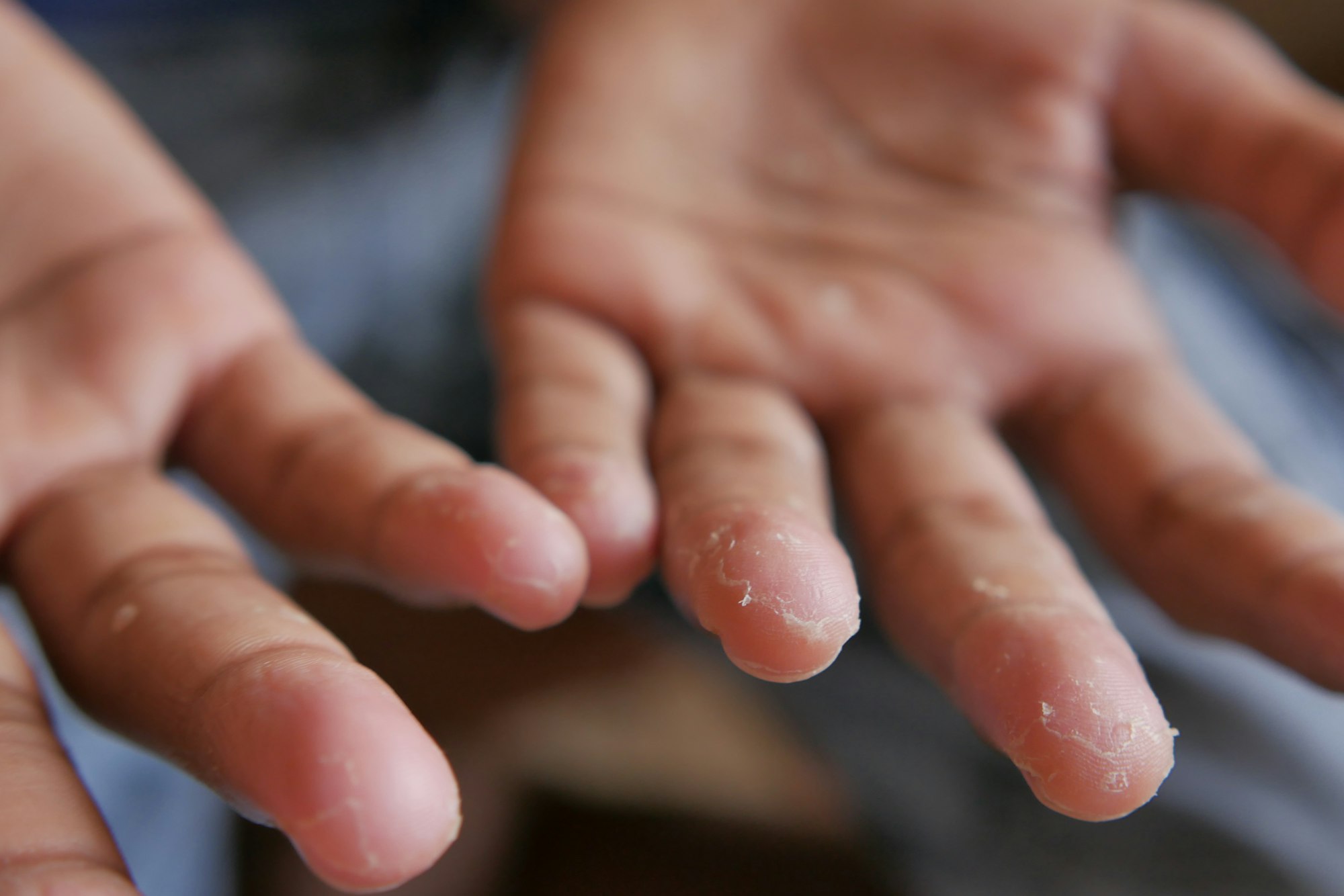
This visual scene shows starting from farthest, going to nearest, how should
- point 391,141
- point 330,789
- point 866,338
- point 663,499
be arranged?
point 391,141
point 866,338
point 663,499
point 330,789

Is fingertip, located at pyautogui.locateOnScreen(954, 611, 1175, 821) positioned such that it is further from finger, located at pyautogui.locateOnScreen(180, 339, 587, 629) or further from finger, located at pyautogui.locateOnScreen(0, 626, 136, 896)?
finger, located at pyautogui.locateOnScreen(0, 626, 136, 896)

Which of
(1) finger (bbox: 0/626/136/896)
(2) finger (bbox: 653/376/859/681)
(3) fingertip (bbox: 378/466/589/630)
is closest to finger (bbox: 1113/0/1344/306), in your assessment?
A: (2) finger (bbox: 653/376/859/681)

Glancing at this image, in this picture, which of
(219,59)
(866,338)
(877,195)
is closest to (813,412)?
(866,338)

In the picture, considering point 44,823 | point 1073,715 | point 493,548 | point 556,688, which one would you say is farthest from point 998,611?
point 556,688

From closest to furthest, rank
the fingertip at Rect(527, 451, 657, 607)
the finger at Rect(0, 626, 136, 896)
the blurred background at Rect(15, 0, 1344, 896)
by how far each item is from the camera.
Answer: the finger at Rect(0, 626, 136, 896), the fingertip at Rect(527, 451, 657, 607), the blurred background at Rect(15, 0, 1344, 896)

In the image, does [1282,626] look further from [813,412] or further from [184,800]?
[184,800]

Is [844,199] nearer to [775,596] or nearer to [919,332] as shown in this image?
[919,332]

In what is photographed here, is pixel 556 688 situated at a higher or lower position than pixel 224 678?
lower
